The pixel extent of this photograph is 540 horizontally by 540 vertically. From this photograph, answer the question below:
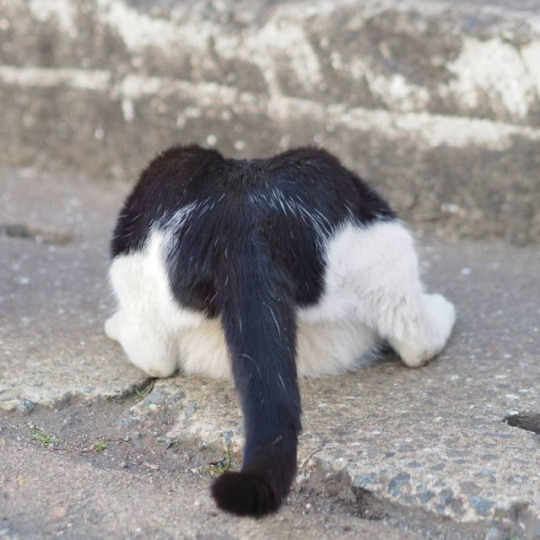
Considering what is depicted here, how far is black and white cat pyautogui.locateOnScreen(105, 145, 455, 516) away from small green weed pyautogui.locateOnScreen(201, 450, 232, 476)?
35cm

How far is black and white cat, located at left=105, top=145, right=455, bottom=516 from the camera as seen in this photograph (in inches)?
94.9

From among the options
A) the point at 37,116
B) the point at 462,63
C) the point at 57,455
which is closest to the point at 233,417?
the point at 57,455

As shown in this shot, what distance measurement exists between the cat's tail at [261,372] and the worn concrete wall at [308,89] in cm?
184

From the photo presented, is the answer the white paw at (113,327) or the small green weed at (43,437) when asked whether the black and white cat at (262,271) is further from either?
the small green weed at (43,437)

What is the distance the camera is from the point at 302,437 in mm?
2506

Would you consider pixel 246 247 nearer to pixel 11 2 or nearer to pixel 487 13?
pixel 487 13

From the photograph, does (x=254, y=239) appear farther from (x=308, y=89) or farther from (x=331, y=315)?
(x=308, y=89)

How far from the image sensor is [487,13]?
3.86 meters

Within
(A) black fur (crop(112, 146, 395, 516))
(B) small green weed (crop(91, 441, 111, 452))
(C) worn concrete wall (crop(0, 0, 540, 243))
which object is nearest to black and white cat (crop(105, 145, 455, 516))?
(A) black fur (crop(112, 146, 395, 516))

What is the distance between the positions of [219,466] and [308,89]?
232 cm

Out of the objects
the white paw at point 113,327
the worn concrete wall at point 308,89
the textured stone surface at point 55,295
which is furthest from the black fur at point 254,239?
the worn concrete wall at point 308,89

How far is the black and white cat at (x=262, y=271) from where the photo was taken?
2.41 m

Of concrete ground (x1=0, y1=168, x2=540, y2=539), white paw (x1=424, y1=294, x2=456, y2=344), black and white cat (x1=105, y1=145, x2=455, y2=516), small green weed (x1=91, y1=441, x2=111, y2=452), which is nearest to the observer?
concrete ground (x1=0, y1=168, x2=540, y2=539)

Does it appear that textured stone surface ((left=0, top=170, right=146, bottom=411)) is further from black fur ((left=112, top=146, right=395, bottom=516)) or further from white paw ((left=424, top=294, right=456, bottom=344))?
white paw ((left=424, top=294, right=456, bottom=344))
